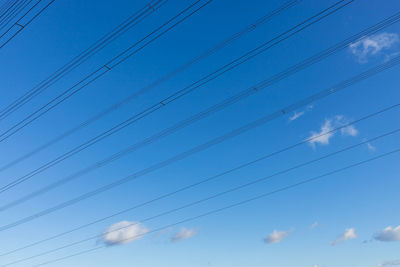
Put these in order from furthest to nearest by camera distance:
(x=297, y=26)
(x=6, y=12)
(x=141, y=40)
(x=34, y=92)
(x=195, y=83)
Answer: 1. (x=34, y=92)
2. (x=195, y=83)
3. (x=141, y=40)
4. (x=297, y=26)
5. (x=6, y=12)

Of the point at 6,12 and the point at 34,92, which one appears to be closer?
the point at 6,12

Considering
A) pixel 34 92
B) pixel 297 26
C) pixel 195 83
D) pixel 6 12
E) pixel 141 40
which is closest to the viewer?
pixel 6 12

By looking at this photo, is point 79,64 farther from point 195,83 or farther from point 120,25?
point 195,83

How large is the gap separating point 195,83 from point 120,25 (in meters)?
4.96

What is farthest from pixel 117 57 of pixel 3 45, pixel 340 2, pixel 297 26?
pixel 340 2

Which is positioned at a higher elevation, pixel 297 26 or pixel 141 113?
pixel 297 26

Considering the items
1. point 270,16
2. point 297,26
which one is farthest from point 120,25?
point 297,26

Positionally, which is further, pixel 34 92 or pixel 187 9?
pixel 34 92

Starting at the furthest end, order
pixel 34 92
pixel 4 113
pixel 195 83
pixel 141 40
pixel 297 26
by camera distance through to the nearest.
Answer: pixel 4 113 < pixel 34 92 < pixel 195 83 < pixel 141 40 < pixel 297 26

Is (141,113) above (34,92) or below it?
below

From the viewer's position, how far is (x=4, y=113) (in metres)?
17.7

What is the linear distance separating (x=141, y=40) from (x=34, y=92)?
25.5 feet

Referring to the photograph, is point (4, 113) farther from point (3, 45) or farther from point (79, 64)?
point (79, 64)

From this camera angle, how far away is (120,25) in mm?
13695
